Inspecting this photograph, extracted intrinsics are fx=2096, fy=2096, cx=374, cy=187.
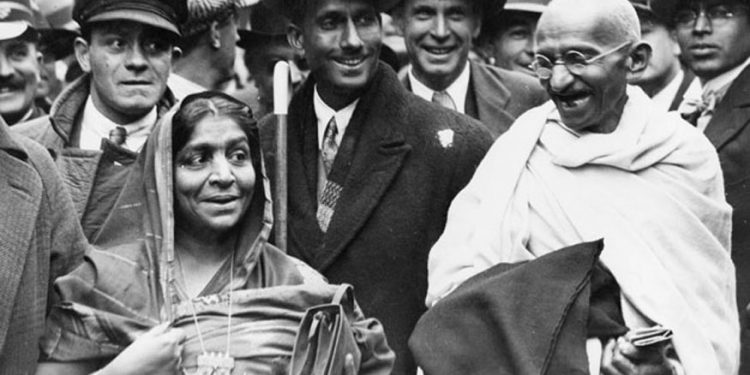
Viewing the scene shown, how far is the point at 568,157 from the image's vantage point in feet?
24.8

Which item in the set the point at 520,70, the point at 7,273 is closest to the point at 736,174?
the point at 520,70

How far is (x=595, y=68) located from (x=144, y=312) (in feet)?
6.14

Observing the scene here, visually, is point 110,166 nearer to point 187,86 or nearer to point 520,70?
point 187,86

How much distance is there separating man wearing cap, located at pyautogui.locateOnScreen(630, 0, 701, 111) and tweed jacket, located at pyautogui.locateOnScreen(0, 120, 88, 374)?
14.7ft

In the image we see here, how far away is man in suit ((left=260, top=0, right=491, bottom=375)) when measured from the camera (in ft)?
27.5

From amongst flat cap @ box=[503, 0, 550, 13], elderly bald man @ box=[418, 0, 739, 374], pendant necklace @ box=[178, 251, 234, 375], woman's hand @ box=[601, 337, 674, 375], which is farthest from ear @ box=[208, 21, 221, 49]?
woman's hand @ box=[601, 337, 674, 375]

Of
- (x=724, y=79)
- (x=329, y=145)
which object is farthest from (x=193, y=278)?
(x=724, y=79)

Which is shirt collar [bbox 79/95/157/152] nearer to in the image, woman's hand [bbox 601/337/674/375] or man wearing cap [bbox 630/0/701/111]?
woman's hand [bbox 601/337/674/375]

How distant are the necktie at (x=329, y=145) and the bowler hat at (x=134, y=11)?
2.71 feet

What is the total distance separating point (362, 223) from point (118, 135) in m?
1.16

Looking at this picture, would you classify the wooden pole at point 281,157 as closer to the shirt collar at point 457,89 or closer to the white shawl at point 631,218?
the white shawl at point 631,218

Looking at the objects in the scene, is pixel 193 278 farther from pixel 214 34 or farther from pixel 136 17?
pixel 214 34

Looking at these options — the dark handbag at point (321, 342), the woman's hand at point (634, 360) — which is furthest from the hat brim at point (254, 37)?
the woman's hand at point (634, 360)

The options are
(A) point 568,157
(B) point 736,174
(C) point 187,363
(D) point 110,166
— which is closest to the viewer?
(C) point 187,363
